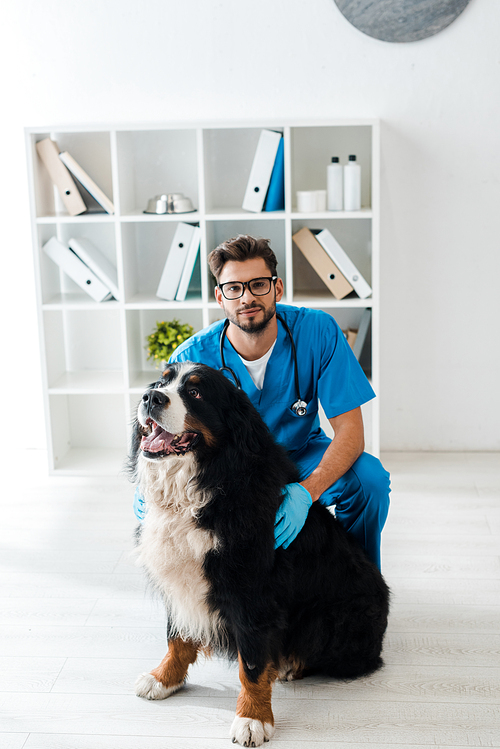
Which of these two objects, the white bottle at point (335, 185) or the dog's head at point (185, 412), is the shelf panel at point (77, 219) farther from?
the dog's head at point (185, 412)

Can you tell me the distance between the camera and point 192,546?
1.50 metres

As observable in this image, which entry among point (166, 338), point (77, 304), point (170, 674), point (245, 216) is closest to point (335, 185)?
point (245, 216)

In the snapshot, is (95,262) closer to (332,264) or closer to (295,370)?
(332,264)

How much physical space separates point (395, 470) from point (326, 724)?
5.31 feet

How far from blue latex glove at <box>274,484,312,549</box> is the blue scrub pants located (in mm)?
316

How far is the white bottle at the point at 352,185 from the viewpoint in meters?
2.93

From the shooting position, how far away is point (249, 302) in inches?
73.3

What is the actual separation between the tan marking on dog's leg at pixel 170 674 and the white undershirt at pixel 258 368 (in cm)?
72

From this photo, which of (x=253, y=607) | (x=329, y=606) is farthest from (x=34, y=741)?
(x=329, y=606)

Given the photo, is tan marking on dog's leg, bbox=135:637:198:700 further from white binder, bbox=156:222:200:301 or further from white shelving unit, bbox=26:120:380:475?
white binder, bbox=156:222:200:301

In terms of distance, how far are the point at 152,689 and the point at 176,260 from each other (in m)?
1.84

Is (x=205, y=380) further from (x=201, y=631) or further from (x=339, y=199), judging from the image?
(x=339, y=199)

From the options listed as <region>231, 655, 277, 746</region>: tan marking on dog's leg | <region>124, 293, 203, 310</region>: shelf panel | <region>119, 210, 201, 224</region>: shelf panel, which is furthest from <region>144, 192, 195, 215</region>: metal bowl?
<region>231, 655, 277, 746</region>: tan marking on dog's leg

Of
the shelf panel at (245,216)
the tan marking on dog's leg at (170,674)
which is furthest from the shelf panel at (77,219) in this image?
the tan marking on dog's leg at (170,674)
